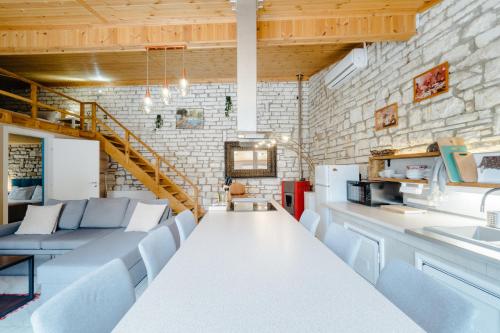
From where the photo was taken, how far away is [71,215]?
3758 millimetres

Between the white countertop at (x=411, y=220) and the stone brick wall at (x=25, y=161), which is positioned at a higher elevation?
the stone brick wall at (x=25, y=161)

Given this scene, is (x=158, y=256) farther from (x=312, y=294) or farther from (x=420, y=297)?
(x=420, y=297)

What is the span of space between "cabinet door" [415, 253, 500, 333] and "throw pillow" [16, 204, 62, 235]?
178 inches

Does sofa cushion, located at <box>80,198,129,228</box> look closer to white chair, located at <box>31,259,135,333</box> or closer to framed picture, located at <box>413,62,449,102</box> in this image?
white chair, located at <box>31,259,135,333</box>

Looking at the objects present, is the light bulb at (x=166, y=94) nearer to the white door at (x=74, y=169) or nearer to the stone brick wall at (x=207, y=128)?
the stone brick wall at (x=207, y=128)

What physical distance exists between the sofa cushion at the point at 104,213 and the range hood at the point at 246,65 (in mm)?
2426

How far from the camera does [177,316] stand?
0.80 meters

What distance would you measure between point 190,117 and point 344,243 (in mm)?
5444

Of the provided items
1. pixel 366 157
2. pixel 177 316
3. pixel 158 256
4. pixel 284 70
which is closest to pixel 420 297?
pixel 177 316

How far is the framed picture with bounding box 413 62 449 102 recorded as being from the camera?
2462mm

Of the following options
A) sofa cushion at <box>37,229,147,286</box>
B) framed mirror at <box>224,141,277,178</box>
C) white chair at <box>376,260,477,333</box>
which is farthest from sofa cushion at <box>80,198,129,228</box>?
white chair at <box>376,260,477,333</box>

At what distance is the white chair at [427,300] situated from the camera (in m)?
0.80

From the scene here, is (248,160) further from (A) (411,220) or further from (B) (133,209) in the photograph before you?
(A) (411,220)

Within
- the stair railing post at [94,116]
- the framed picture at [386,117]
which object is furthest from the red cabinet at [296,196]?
the stair railing post at [94,116]
